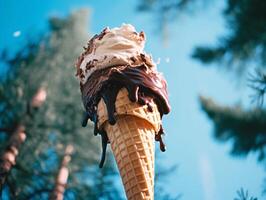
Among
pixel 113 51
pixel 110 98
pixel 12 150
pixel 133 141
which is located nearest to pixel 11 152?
pixel 12 150

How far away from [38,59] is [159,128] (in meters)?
10.9

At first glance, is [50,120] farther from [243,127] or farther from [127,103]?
[127,103]

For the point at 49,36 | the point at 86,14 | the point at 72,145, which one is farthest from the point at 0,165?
the point at 86,14

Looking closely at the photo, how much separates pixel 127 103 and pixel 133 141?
0.27m

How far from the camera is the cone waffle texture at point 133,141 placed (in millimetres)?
2342

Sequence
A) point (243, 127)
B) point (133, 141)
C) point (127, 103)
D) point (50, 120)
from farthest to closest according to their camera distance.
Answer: point (50, 120), point (243, 127), point (127, 103), point (133, 141)

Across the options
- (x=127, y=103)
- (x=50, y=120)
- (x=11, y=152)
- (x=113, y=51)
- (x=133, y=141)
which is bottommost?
(x=133, y=141)

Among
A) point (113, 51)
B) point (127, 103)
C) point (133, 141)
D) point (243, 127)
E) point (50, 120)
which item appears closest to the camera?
point (133, 141)

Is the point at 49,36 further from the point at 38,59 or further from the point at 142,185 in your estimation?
the point at 142,185

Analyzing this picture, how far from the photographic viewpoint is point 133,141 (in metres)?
2.46

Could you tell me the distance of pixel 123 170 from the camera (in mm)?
2441

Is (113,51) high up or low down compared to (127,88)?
up

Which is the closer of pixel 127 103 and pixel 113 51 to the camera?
pixel 127 103

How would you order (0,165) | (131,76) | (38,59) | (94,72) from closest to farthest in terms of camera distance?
(131,76) → (94,72) → (0,165) → (38,59)
